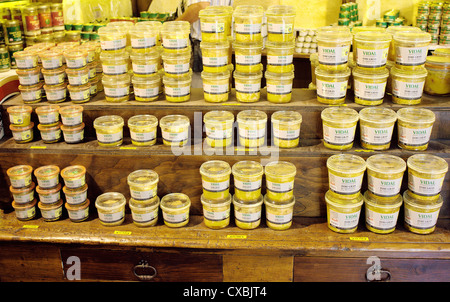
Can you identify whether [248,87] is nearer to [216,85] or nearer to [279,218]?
[216,85]

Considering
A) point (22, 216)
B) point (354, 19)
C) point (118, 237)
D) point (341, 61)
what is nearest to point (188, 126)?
point (118, 237)

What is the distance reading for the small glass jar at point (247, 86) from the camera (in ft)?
6.97

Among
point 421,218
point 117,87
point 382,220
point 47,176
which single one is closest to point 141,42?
point 117,87

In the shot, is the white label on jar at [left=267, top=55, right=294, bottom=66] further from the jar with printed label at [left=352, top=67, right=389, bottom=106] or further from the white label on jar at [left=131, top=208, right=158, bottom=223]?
the white label on jar at [left=131, top=208, right=158, bottom=223]

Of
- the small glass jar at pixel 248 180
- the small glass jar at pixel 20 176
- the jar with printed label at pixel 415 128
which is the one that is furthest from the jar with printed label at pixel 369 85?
the small glass jar at pixel 20 176

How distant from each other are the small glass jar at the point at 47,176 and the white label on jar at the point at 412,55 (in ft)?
5.53

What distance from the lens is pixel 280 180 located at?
195cm

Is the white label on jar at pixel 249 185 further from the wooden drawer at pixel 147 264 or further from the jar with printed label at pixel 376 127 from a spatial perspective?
the jar with printed label at pixel 376 127

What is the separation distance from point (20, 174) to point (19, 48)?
137 centimetres

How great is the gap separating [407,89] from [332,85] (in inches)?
13.4

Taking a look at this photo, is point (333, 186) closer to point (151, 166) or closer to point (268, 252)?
point (268, 252)

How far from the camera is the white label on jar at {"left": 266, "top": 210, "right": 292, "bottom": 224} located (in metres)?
2.00

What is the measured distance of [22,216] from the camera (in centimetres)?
214

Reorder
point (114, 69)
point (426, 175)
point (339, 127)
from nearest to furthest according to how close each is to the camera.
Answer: point (426, 175), point (339, 127), point (114, 69)
